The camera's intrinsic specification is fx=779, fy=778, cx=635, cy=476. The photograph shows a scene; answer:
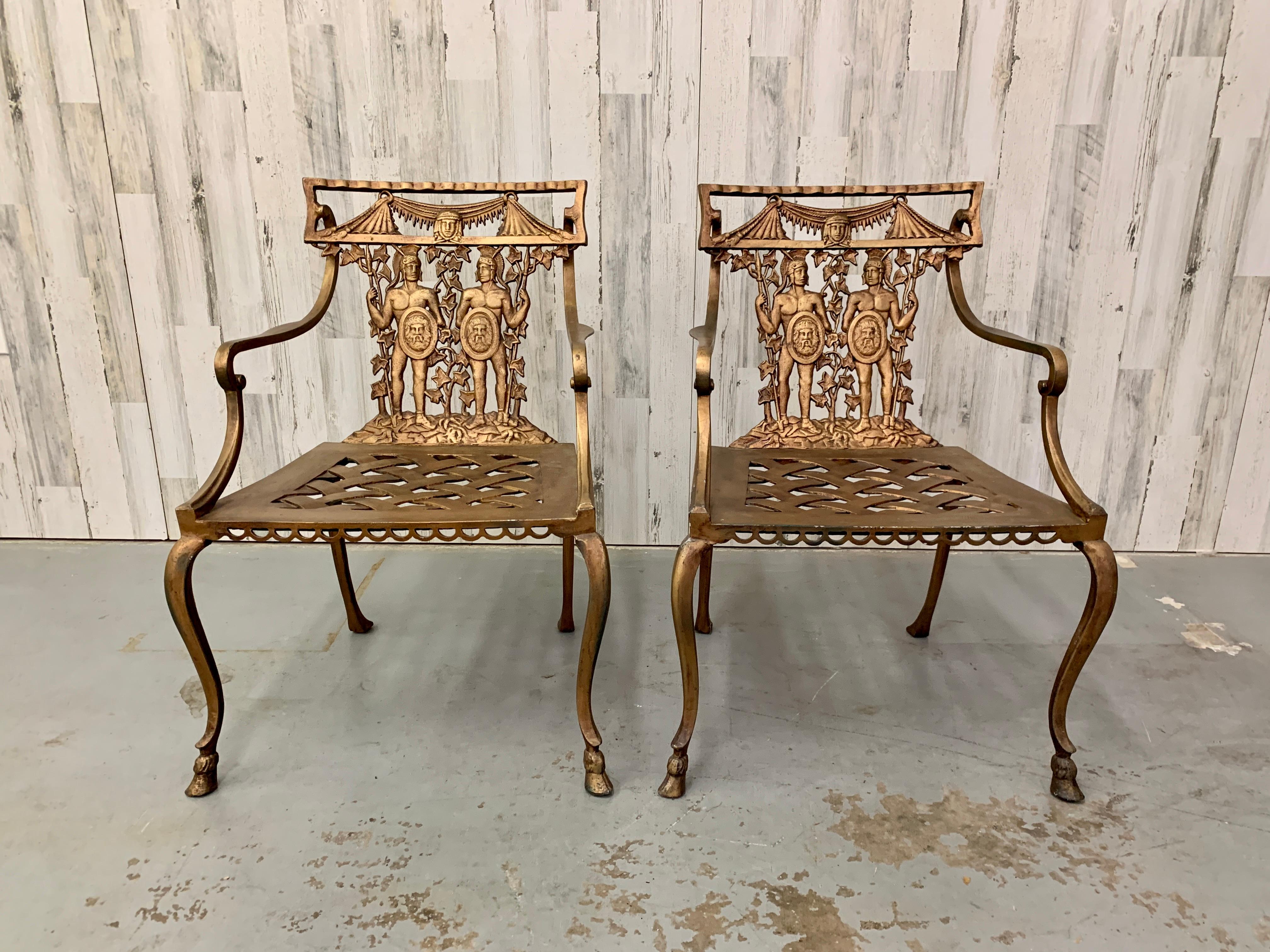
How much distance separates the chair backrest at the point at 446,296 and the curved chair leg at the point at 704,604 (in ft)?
1.83

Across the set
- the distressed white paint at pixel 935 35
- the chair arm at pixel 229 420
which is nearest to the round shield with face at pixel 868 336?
the distressed white paint at pixel 935 35

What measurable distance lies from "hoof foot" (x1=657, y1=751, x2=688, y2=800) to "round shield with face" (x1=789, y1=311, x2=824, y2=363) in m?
1.02

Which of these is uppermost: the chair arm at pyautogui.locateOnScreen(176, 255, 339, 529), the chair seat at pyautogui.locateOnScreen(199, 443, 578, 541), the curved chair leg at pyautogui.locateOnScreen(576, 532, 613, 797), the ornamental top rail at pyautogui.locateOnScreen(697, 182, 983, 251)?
the ornamental top rail at pyautogui.locateOnScreen(697, 182, 983, 251)

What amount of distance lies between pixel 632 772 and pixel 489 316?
3.75 feet

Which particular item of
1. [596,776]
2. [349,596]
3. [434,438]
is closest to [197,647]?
[349,596]

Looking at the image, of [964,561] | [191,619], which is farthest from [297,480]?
[964,561]

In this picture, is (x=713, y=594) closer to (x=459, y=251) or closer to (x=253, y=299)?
(x=459, y=251)

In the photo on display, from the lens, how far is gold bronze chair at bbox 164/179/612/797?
59.1 inches

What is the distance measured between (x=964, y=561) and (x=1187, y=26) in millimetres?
1701

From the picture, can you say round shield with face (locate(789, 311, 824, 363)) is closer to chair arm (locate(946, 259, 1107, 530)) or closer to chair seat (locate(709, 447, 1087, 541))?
chair seat (locate(709, 447, 1087, 541))

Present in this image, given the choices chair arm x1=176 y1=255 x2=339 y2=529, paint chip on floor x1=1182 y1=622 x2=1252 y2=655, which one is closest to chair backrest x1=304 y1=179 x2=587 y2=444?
chair arm x1=176 y1=255 x2=339 y2=529

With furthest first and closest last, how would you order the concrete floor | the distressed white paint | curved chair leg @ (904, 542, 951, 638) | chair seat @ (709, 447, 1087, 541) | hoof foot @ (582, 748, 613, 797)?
1. the distressed white paint
2. curved chair leg @ (904, 542, 951, 638)
3. hoof foot @ (582, 748, 613, 797)
4. chair seat @ (709, 447, 1087, 541)
5. the concrete floor

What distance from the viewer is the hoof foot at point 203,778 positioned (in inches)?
61.1

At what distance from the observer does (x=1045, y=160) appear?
235 centimetres
